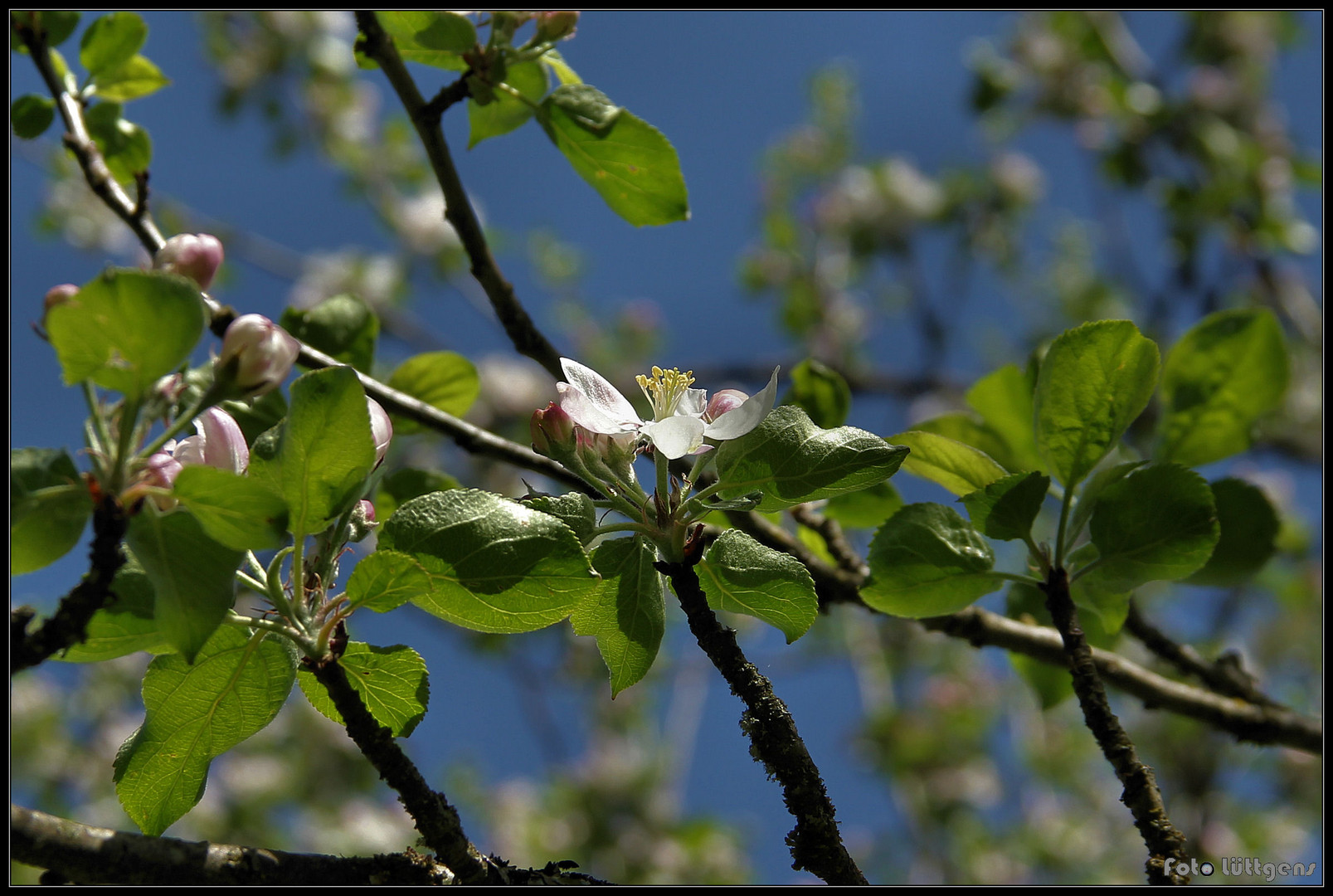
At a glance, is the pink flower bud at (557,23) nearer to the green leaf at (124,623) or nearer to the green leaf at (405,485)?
the green leaf at (405,485)

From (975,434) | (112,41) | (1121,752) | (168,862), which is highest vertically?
(112,41)

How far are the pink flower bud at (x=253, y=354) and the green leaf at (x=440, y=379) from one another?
630 millimetres

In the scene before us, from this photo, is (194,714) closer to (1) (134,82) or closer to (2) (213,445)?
(2) (213,445)

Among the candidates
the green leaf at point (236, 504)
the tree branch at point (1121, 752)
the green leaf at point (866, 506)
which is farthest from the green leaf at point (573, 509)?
the tree branch at point (1121, 752)

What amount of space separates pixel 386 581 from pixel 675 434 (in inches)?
11.7

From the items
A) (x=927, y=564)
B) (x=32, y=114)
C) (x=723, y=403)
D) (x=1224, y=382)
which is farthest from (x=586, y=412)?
(x=32, y=114)

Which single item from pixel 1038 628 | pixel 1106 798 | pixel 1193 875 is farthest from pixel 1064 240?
pixel 1193 875

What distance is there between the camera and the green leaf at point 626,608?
3.05ft

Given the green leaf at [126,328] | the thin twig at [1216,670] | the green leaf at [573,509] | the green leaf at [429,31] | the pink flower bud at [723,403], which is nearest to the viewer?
the green leaf at [126,328]

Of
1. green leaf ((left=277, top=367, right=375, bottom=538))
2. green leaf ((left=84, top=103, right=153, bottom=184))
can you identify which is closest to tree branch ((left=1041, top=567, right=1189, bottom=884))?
green leaf ((left=277, top=367, right=375, bottom=538))

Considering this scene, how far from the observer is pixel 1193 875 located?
98 cm

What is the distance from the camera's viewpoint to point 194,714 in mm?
917

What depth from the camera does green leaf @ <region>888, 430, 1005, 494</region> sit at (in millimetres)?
1128

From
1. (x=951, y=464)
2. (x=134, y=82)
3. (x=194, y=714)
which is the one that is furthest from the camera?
(x=134, y=82)
